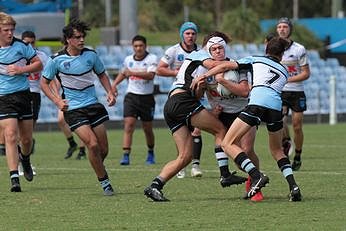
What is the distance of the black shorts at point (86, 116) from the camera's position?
13984 millimetres

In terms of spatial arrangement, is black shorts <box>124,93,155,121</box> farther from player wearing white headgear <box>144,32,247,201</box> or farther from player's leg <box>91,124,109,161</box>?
player wearing white headgear <box>144,32,247,201</box>

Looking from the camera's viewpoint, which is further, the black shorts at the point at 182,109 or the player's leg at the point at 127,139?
the player's leg at the point at 127,139

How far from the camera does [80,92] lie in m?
14.2

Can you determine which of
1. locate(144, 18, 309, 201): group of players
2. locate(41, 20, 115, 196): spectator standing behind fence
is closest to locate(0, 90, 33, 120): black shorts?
locate(41, 20, 115, 196): spectator standing behind fence

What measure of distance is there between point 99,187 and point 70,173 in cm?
263

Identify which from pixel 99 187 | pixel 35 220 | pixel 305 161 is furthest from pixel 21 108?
pixel 305 161

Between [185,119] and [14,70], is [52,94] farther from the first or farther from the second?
[185,119]

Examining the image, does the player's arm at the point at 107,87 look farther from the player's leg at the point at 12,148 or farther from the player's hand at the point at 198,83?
the player's hand at the point at 198,83

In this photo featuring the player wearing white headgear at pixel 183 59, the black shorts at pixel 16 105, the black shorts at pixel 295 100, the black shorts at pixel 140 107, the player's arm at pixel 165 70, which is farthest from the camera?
the black shorts at pixel 140 107

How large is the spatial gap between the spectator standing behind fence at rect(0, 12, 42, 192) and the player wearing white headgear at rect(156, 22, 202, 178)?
9.17 feet

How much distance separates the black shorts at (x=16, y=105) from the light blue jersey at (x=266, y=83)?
348 centimetres

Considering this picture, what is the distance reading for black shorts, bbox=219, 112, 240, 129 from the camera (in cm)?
1386

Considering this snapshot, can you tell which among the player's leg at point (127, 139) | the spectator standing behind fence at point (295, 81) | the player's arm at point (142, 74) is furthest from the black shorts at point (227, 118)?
the player's arm at point (142, 74)

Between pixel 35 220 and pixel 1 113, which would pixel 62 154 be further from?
pixel 35 220
